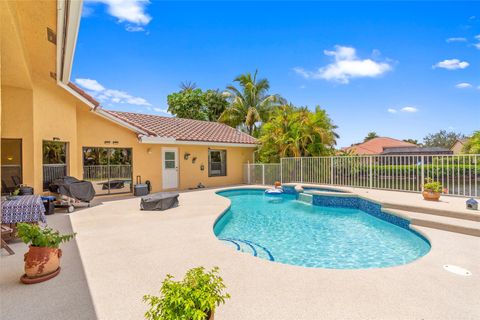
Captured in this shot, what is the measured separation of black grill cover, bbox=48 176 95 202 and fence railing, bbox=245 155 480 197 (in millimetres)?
11027

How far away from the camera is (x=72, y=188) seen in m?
9.55

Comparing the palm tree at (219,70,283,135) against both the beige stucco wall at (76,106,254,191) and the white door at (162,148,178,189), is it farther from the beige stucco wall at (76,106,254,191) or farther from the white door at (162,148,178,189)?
the white door at (162,148,178,189)

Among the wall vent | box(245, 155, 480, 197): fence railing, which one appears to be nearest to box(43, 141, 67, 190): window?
the wall vent

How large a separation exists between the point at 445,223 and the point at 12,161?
14599 millimetres

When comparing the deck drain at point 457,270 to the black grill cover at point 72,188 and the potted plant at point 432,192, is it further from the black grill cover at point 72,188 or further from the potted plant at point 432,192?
the black grill cover at point 72,188

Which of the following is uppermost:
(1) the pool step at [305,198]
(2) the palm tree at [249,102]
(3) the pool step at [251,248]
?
(2) the palm tree at [249,102]

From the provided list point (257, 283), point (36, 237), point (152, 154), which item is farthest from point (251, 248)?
point (152, 154)

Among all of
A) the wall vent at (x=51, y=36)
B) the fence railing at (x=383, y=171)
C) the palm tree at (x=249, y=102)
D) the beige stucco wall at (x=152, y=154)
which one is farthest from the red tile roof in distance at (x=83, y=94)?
the palm tree at (x=249, y=102)

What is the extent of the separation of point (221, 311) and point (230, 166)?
15763 millimetres

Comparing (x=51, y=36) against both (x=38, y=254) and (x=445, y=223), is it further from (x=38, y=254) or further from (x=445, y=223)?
(x=445, y=223)

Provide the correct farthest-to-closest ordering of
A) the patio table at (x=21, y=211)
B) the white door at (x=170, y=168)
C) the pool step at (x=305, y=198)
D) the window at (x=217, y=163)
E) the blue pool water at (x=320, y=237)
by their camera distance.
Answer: the window at (x=217, y=163)
the white door at (x=170, y=168)
the pool step at (x=305, y=198)
the blue pool water at (x=320, y=237)
the patio table at (x=21, y=211)

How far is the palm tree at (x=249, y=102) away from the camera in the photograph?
27.6 meters

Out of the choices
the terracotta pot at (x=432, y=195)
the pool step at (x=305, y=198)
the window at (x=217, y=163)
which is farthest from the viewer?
the window at (x=217, y=163)

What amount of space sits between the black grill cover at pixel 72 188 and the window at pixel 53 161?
1.26ft
